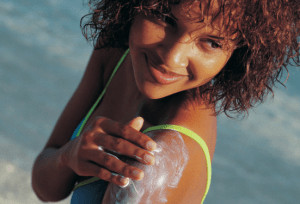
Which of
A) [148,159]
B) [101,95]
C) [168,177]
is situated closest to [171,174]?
[168,177]

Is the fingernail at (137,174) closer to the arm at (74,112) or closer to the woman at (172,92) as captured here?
the woman at (172,92)

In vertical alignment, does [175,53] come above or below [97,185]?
above

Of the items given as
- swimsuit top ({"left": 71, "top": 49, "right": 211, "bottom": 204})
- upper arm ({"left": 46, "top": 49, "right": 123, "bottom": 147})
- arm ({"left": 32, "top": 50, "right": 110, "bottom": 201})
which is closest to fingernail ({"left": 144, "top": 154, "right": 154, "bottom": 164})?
swimsuit top ({"left": 71, "top": 49, "right": 211, "bottom": 204})

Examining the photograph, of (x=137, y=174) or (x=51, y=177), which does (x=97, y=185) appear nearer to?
(x=51, y=177)

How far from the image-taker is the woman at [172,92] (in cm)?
157

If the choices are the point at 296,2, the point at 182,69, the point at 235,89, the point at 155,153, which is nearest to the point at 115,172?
the point at 155,153

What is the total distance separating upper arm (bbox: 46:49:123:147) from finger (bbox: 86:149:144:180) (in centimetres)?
108

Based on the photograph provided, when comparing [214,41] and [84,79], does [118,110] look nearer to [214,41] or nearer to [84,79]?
[84,79]

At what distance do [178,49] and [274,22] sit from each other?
44 cm

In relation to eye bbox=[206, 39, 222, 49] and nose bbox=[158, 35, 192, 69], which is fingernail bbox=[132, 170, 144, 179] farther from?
eye bbox=[206, 39, 222, 49]

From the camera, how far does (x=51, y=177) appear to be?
2.17 metres

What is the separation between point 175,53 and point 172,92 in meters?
0.24

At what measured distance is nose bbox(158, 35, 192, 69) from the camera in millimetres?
1669

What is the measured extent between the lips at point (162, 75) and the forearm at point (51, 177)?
0.56 m
